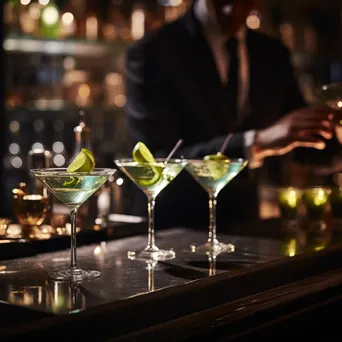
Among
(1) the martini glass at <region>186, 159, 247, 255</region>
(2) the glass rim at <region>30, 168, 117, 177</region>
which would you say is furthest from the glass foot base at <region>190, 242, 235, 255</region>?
(2) the glass rim at <region>30, 168, 117, 177</region>

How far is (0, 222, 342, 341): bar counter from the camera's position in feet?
4.30

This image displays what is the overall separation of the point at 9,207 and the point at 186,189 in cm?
136

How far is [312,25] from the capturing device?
5594 millimetres

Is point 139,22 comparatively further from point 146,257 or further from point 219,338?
point 219,338

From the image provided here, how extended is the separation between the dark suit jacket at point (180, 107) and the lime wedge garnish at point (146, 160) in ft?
3.26

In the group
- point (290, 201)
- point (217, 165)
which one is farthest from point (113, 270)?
point (290, 201)

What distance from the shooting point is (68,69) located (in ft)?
14.8

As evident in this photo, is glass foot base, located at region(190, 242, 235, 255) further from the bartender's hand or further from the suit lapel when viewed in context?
the suit lapel

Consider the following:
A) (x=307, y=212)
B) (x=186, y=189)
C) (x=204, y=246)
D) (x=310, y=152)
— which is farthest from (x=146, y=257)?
(x=310, y=152)

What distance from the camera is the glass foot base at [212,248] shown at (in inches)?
79.3

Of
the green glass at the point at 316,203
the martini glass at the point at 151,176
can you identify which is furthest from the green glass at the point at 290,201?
the martini glass at the point at 151,176

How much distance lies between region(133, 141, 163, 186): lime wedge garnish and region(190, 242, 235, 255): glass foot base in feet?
0.73

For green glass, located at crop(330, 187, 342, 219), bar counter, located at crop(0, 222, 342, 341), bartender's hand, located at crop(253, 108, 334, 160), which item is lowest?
bar counter, located at crop(0, 222, 342, 341)

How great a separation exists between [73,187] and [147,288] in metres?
0.33
